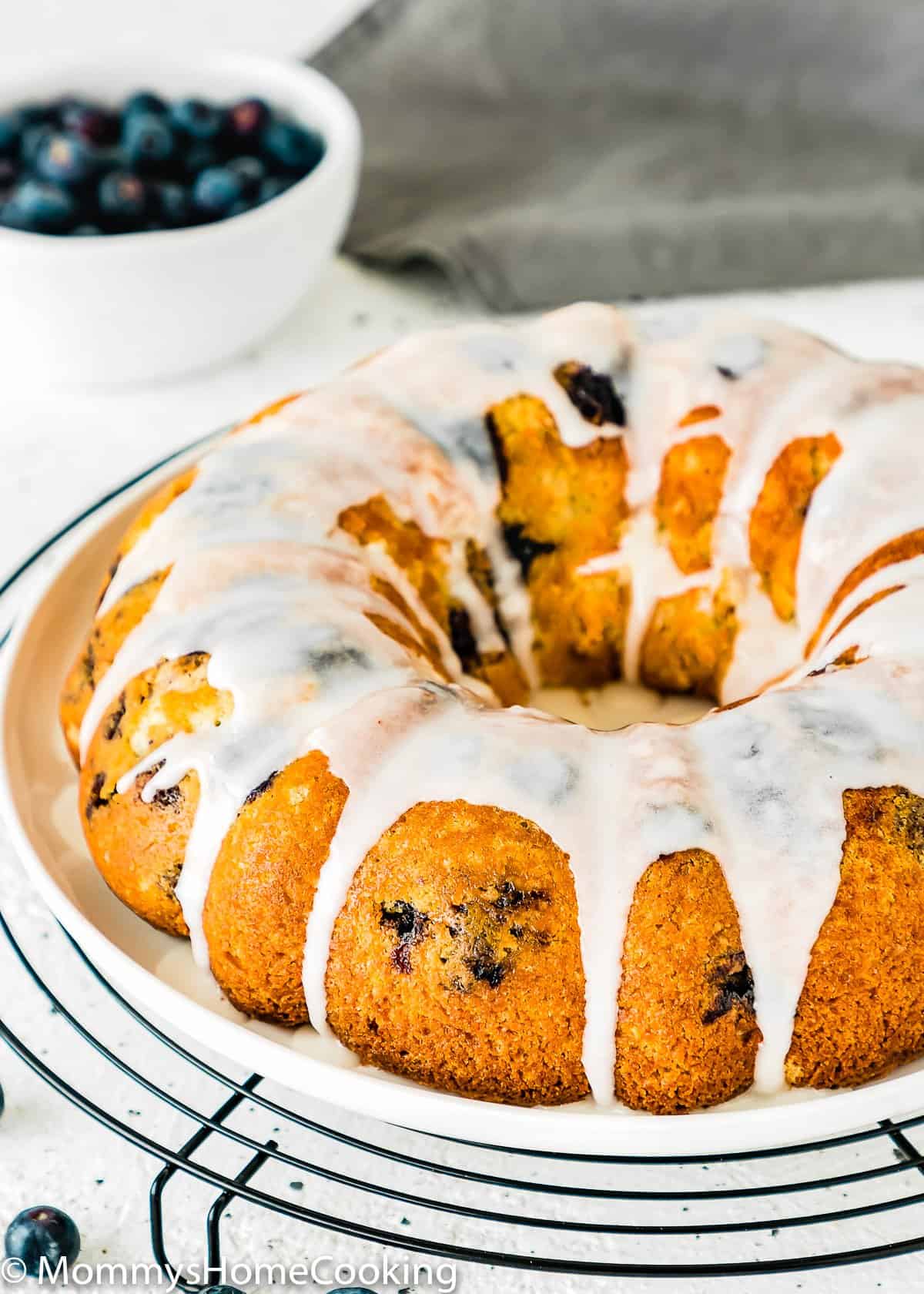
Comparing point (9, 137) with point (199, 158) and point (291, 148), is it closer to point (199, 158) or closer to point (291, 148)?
point (199, 158)

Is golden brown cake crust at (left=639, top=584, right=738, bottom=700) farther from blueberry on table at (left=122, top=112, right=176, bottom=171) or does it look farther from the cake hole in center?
blueberry on table at (left=122, top=112, right=176, bottom=171)

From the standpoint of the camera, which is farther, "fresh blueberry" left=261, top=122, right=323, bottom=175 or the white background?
"fresh blueberry" left=261, top=122, right=323, bottom=175

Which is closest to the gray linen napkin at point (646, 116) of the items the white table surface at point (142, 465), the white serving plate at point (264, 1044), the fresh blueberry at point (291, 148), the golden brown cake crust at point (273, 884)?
the white table surface at point (142, 465)

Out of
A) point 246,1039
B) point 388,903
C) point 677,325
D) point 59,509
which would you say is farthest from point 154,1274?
point 59,509

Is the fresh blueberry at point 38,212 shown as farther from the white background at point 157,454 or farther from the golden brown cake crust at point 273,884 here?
the golden brown cake crust at point 273,884

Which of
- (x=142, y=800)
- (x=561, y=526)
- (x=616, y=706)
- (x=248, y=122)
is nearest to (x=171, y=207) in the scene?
(x=248, y=122)

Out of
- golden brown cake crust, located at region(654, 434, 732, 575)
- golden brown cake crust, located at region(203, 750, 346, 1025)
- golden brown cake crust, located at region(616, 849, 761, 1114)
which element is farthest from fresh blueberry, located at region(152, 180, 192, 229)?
golden brown cake crust, located at region(616, 849, 761, 1114)
